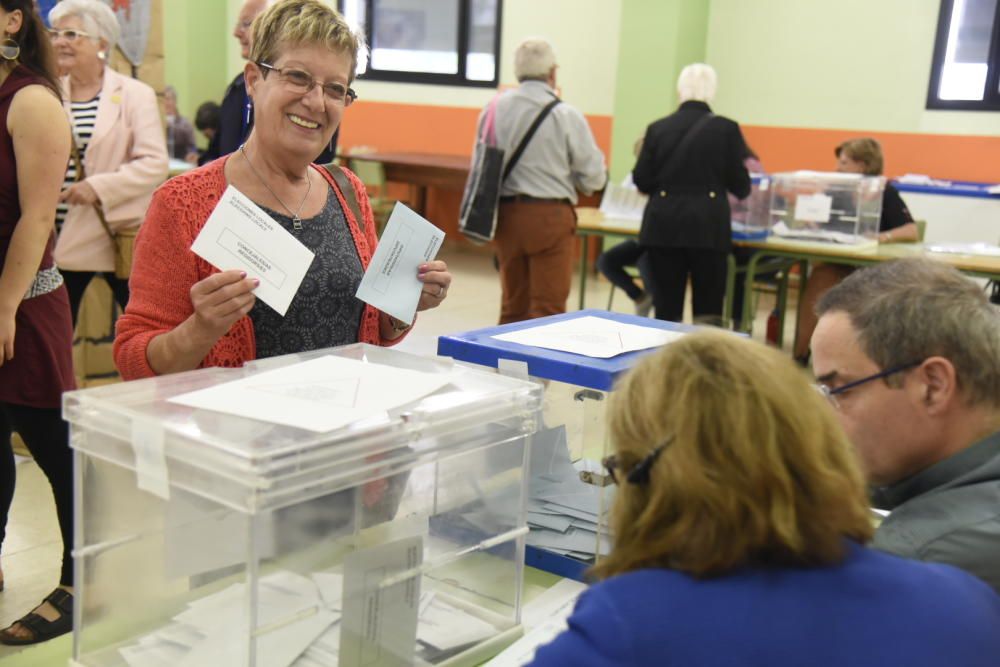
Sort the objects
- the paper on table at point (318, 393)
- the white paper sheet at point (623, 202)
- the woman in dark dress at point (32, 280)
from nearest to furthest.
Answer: the paper on table at point (318, 393), the woman in dark dress at point (32, 280), the white paper sheet at point (623, 202)

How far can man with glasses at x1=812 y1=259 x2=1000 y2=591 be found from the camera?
1210mm

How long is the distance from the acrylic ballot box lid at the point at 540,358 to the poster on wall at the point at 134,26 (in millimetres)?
3301

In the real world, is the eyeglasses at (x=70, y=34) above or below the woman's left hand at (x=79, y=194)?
above

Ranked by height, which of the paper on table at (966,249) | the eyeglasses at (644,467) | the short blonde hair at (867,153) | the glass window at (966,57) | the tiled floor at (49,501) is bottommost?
the tiled floor at (49,501)

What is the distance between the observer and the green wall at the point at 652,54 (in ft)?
25.2

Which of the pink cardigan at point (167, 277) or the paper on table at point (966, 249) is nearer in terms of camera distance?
the pink cardigan at point (167, 277)

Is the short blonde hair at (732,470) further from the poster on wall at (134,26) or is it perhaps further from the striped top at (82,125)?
the poster on wall at (134,26)

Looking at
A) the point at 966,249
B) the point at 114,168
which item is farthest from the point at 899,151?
the point at 114,168

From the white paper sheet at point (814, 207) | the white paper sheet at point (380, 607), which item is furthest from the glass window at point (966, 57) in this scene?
the white paper sheet at point (380, 607)

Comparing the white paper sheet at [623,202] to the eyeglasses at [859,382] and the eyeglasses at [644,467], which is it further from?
the eyeglasses at [644,467]

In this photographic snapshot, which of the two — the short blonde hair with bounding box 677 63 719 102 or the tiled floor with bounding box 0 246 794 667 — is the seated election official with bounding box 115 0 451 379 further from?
the short blonde hair with bounding box 677 63 719 102

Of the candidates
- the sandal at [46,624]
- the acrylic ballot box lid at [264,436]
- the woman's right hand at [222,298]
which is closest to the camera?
the acrylic ballot box lid at [264,436]

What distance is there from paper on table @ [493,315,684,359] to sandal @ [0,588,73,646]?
4.55 feet

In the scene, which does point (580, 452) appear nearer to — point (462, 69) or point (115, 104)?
point (115, 104)
